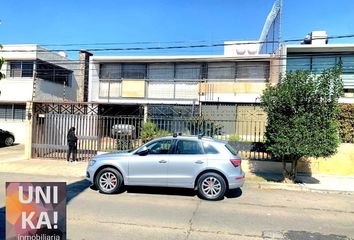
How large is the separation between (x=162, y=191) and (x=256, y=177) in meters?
4.31

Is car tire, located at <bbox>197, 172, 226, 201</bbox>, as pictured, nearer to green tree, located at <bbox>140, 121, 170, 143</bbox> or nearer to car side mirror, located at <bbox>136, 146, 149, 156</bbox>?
car side mirror, located at <bbox>136, 146, 149, 156</bbox>

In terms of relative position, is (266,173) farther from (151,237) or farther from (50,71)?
(50,71)

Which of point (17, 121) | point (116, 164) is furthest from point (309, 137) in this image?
point (17, 121)

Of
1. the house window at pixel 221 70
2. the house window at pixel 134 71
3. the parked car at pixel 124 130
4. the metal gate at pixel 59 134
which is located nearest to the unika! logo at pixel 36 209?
the parked car at pixel 124 130

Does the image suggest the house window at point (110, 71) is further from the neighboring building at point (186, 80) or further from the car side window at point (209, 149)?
the car side window at point (209, 149)

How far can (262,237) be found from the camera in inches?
251

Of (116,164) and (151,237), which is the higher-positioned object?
(116,164)

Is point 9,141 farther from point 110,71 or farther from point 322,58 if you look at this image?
point 322,58

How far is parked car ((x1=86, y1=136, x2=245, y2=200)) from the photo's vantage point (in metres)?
9.37

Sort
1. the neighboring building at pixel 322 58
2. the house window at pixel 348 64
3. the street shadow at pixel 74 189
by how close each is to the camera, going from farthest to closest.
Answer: the house window at pixel 348 64
the neighboring building at pixel 322 58
the street shadow at pixel 74 189

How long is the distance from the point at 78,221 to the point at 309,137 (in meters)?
7.64

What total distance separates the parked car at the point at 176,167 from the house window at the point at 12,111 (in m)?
18.6

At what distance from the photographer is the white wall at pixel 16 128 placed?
26.2 m

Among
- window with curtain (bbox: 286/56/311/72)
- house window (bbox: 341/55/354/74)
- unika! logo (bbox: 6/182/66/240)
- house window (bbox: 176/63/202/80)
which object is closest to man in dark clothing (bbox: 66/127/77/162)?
house window (bbox: 176/63/202/80)
